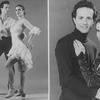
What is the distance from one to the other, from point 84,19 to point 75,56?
1.29 feet

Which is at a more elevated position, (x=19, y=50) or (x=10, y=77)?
(x=19, y=50)

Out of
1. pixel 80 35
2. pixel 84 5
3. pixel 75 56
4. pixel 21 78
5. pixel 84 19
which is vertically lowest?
pixel 21 78

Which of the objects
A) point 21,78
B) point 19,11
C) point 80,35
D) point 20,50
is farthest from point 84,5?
point 21,78

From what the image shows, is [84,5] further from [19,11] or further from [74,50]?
[19,11]

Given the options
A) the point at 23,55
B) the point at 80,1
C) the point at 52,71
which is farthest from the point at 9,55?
the point at 80,1

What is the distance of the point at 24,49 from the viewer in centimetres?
209

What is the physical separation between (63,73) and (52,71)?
0.11 m

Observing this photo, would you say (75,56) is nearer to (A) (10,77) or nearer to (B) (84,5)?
(B) (84,5)

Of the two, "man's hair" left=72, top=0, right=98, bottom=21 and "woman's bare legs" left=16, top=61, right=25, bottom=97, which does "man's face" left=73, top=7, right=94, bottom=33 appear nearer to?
"man's hair" left=72, top=0, right=98, bottom=21

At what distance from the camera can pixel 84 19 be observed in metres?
2.10

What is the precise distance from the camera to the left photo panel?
206 centimetres

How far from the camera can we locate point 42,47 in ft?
6.84

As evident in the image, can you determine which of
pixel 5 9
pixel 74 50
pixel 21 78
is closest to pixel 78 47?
pixel 74 50

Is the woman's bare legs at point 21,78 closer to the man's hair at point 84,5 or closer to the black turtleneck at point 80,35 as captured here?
the black turtleneck at point 80,35
